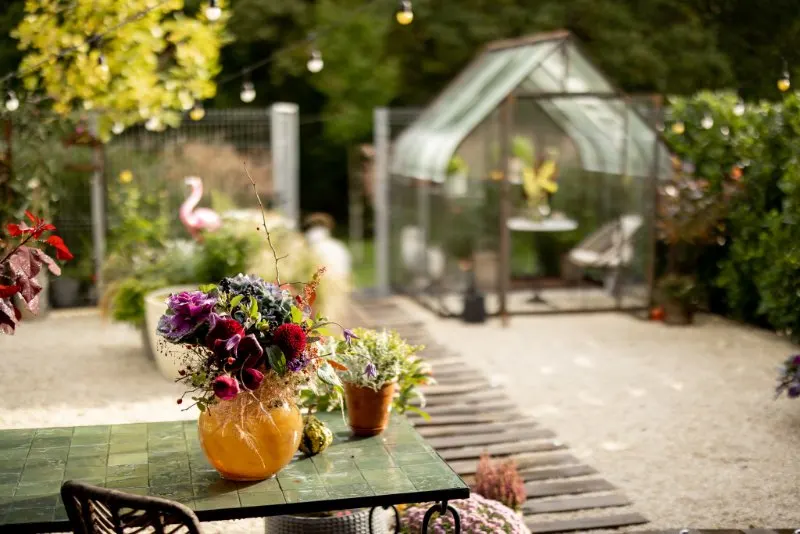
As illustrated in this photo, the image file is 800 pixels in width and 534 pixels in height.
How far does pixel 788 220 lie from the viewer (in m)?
8.62

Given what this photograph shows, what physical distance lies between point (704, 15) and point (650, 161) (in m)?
5.96

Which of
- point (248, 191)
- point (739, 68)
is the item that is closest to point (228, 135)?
point (248, 191)

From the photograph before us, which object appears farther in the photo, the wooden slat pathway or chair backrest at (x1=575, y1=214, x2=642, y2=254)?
chair backrest at (x1=575, y1=214, x2=642, y2=254)

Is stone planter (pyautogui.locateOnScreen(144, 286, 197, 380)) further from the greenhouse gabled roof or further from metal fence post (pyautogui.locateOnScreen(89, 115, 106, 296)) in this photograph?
the greenhouse gabled roof

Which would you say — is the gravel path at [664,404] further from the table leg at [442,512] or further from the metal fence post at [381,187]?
the table leg at [442,512]

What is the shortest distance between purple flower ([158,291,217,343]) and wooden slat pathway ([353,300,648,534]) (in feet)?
8.03

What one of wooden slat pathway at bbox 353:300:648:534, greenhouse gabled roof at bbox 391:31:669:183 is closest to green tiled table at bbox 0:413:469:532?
wooden slat pathway at bbox 353:300:648:534

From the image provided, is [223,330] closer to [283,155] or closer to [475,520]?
[475,520]

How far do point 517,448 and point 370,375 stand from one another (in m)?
2.67

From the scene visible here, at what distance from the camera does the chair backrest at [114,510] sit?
9.74ft

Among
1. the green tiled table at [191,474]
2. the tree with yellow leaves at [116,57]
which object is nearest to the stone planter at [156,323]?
the tree with yellow leaves at [116,57]

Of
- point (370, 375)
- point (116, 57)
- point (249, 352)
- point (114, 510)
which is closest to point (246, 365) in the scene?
point (249, 352)

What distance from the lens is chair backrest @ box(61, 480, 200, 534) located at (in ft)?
9.74

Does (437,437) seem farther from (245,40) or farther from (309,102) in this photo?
(309,102)
